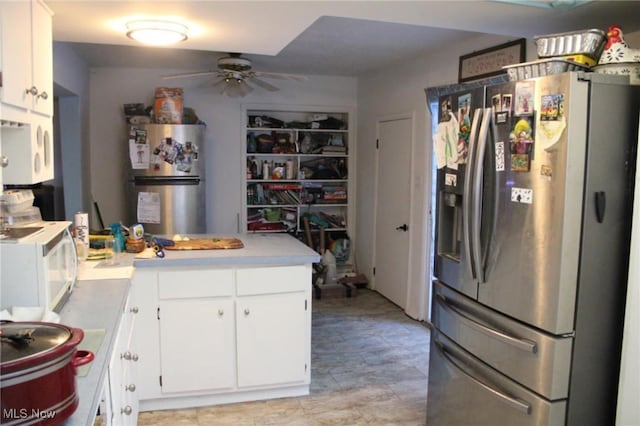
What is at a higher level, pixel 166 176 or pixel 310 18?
pixel 310 18

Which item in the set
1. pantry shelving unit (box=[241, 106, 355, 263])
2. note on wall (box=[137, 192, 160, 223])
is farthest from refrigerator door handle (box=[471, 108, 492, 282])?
pantry shelving unit (box=[241, 106, 355, 263])

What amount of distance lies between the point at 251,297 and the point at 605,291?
5.85 ft

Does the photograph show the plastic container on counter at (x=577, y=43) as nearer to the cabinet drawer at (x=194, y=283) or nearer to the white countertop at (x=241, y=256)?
the white countertop at (x=241, y=256)

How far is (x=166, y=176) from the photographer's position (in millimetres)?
4805

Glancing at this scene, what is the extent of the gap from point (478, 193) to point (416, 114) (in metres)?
2.63

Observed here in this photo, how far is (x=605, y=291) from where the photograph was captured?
1.96m

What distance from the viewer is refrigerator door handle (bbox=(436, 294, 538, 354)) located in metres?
2.00

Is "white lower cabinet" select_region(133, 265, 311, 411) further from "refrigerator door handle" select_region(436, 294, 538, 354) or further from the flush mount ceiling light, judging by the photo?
the flush mount ceiling light

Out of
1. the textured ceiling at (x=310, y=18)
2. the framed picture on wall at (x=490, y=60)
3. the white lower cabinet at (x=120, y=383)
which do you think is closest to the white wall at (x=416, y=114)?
the framed picture on wall at (x=490, y=60)

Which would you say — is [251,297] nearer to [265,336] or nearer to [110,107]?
[265,336]

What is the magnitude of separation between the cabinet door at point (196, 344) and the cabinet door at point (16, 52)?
1.42m

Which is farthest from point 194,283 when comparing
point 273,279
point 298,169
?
point 298,169

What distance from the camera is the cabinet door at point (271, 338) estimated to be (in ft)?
9.62

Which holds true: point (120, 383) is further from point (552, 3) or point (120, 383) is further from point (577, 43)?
point (552, 3)
